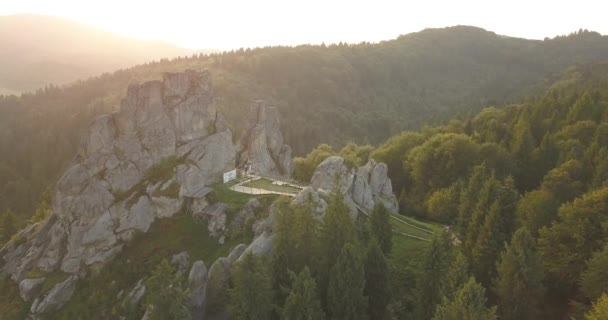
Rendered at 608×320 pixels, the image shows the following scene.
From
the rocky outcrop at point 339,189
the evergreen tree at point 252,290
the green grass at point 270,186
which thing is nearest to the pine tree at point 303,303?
the evergreen tree at point 252,290

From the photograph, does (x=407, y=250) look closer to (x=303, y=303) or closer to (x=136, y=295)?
(x=303, y=303)

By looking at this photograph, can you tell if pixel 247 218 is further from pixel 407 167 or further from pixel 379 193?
pixel 407 167

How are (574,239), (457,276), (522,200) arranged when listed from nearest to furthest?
(457,276) → (574,239) → (522,200)

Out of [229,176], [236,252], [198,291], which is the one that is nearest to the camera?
[198,291]

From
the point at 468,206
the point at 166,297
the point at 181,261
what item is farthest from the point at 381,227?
the point at 166,297

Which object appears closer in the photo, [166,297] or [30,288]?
[166,297]

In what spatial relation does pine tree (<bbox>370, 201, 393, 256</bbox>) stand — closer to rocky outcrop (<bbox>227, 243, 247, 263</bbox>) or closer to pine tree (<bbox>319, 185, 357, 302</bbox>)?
pine tree (<bbox>319, 185, 357, 302</bbox>)

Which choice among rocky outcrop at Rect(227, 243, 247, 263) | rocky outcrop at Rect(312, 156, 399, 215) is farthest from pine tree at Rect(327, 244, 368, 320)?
rocky outcrop at Rect(312, 156, 399, 215)
